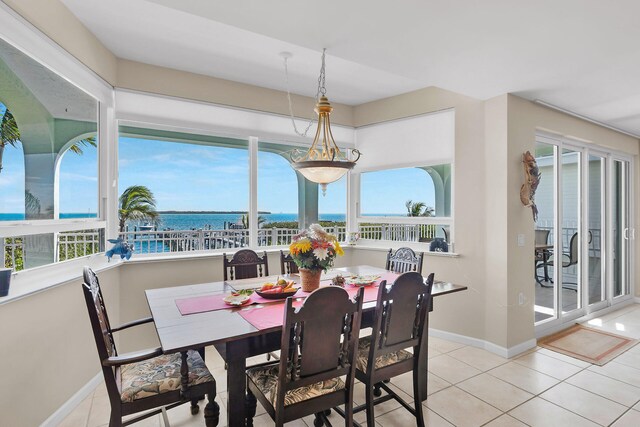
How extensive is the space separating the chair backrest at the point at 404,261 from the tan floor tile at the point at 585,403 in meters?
1.36

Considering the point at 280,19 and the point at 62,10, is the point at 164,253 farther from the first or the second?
the point at 280,19

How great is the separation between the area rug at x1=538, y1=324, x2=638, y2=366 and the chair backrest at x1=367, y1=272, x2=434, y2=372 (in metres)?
2.32

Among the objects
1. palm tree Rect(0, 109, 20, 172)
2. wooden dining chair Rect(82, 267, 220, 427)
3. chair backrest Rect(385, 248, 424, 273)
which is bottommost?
wooden dining chair Rect(82, 267, 220, 427)

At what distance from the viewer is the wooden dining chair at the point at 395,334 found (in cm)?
201

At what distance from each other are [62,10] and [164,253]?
218cm

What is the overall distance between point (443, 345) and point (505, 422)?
1342 mm

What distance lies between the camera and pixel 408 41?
228 cm

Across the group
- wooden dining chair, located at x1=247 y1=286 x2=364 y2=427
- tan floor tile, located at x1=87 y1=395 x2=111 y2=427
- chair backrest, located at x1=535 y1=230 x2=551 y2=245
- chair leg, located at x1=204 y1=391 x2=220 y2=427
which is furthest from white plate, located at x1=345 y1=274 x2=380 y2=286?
chair backrest, located at x1=535 y1=230 x2=551 y2=245

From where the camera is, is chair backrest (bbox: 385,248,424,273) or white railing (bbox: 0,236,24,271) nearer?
white railing (bbox: 0,236,24,271)

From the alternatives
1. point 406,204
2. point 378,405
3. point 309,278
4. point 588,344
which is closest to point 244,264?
point 309,278

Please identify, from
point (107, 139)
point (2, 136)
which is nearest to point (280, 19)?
point (2, 136)

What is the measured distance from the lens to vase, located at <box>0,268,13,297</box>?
1862 millimetres

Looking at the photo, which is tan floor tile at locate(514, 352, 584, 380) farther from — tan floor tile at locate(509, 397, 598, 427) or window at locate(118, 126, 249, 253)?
window at locate(118, 126, 249, 253)

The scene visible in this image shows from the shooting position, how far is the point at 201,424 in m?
2.32
